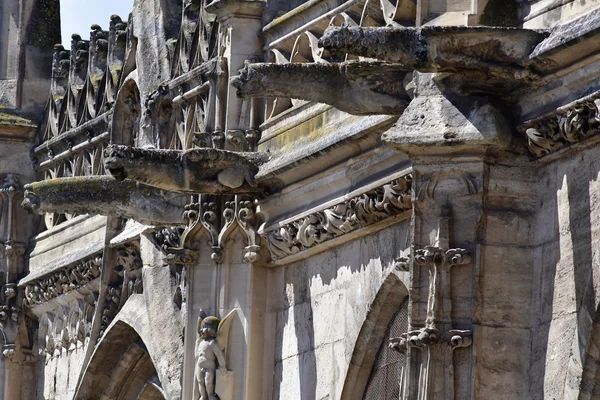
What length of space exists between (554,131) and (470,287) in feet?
2.93

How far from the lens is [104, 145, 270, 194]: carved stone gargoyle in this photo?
15.6 metres

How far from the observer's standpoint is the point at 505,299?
1270 cm

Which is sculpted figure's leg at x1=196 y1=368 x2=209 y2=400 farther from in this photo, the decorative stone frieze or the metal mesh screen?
the decorative stone frieze

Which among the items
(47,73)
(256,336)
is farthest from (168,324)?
(47,73)

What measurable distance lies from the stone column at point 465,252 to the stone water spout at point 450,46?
246 millimetres

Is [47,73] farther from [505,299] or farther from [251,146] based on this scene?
[505,299]

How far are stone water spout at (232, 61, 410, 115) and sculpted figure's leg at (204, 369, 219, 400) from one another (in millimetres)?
2798

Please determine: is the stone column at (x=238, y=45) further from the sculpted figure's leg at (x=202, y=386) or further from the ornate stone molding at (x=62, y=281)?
the ornate stone molding at (x=62, y=281)

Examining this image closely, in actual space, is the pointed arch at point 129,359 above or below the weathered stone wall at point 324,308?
above

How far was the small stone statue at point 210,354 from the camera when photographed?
1612 cm

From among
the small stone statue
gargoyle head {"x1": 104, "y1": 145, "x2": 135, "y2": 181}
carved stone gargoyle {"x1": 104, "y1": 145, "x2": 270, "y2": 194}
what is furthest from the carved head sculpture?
gargoyle head {"x1": 104, "y1": 145, "x2": 135, "y2": 181}

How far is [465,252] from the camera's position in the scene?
1266cm

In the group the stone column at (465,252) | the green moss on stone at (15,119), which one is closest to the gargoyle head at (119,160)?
the stone column at (465,252)

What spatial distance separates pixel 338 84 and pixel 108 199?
343cm
